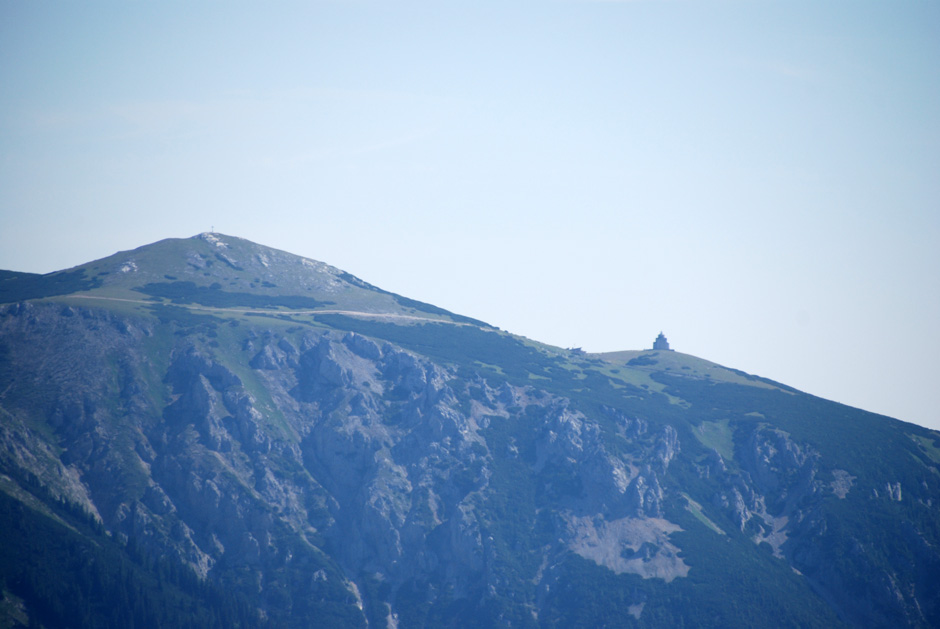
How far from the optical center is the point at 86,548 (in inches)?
6644

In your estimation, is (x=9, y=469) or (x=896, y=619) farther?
(x=896, y=619)

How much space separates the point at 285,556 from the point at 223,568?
527 inches

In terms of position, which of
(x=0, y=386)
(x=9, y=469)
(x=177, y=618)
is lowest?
(x=177, y=618)

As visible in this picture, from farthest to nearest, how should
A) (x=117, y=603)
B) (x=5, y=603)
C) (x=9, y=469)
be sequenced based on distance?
(x=9, y=469), (x=117, y=603), (x=5, y=603)

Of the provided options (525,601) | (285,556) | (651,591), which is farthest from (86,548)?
(651,591)

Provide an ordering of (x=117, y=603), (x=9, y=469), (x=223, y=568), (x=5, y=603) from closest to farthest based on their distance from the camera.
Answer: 1. (x=5, y=603)
2. (x=117, y=603)
3. (x=9, y=469)
4. (x=223, y=568)

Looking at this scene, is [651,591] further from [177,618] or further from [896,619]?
[177,618]

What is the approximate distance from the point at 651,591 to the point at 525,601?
28174 mm

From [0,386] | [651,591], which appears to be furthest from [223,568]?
[651,591]

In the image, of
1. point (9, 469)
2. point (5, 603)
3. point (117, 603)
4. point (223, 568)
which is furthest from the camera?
point (223, 568)

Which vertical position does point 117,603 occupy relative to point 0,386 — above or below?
below

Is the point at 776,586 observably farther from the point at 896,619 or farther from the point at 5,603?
the point at 5,603

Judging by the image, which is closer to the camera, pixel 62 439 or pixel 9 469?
pixel 9 469

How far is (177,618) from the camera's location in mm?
168625
